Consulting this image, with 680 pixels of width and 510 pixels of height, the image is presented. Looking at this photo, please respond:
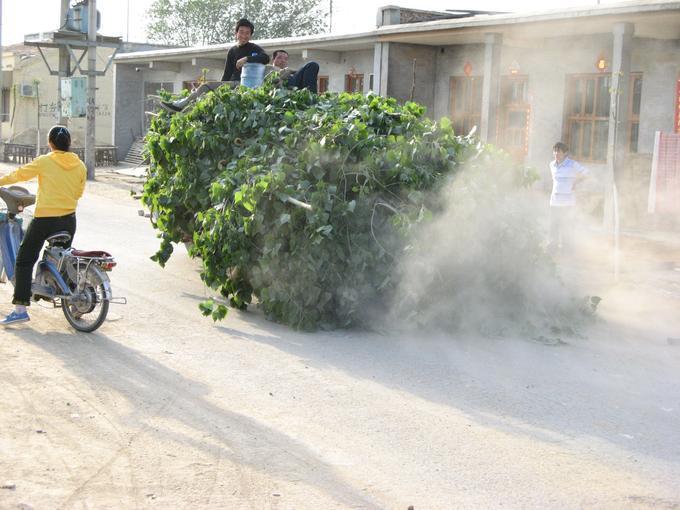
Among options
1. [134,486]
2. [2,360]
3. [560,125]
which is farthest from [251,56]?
[560,125]

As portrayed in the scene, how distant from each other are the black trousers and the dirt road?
33 centimetres

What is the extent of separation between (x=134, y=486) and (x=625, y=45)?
13.6m

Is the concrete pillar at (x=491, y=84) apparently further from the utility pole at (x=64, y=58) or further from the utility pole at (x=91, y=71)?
the utility pole at (x=64, y=58)

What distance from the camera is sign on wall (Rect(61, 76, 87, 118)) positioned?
25.6 m

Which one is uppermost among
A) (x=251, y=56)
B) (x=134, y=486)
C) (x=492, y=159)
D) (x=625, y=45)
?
(x=625, y=45)

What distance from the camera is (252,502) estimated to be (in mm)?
4562

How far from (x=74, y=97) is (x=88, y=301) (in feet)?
63.4

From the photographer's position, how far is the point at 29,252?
7.96 metres

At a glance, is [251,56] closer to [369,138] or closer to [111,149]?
[369,138]

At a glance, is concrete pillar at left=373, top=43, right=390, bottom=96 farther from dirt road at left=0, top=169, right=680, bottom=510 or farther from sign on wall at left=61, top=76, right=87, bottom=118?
dirt road at left=0, top=169, right=680, bottom=510

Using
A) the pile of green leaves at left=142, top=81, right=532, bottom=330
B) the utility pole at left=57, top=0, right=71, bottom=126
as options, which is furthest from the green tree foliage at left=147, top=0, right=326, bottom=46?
the pile of green leaves at left=142, top=81, right=532, bottom=330

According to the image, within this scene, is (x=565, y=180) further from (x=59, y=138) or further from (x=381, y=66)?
(x=381, y=66)

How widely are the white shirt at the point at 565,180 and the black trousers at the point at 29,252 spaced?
766cm

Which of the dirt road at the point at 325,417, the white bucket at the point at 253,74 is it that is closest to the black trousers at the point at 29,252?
the dirt road at the point at 325,417
